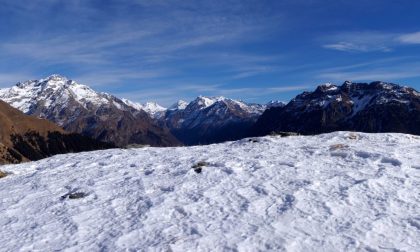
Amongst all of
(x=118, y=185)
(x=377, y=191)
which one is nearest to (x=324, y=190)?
(x=377, y=191)

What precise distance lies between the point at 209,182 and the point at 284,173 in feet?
11.4

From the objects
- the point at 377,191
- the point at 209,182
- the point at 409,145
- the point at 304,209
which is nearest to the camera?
the point at 304,209

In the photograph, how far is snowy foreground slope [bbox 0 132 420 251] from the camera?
49.9ft

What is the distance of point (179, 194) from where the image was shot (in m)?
20.3

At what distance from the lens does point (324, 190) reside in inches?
754

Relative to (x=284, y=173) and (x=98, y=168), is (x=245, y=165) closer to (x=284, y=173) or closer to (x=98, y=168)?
(x=284, y=173)

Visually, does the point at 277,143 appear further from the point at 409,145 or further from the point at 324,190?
the point at 324,190

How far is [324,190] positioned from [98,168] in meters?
15.0

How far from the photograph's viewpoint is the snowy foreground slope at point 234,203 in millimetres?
15211

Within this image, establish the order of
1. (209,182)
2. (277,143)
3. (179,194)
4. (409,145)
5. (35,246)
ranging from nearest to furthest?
(35,246) < (179,194) < (209,182) < (409,145) < (277,143)

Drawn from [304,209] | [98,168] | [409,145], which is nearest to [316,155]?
[409,145]

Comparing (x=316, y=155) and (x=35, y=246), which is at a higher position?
(x=316, y=155)

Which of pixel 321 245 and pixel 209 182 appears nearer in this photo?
pixel 321 245

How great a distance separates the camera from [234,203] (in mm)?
18484
